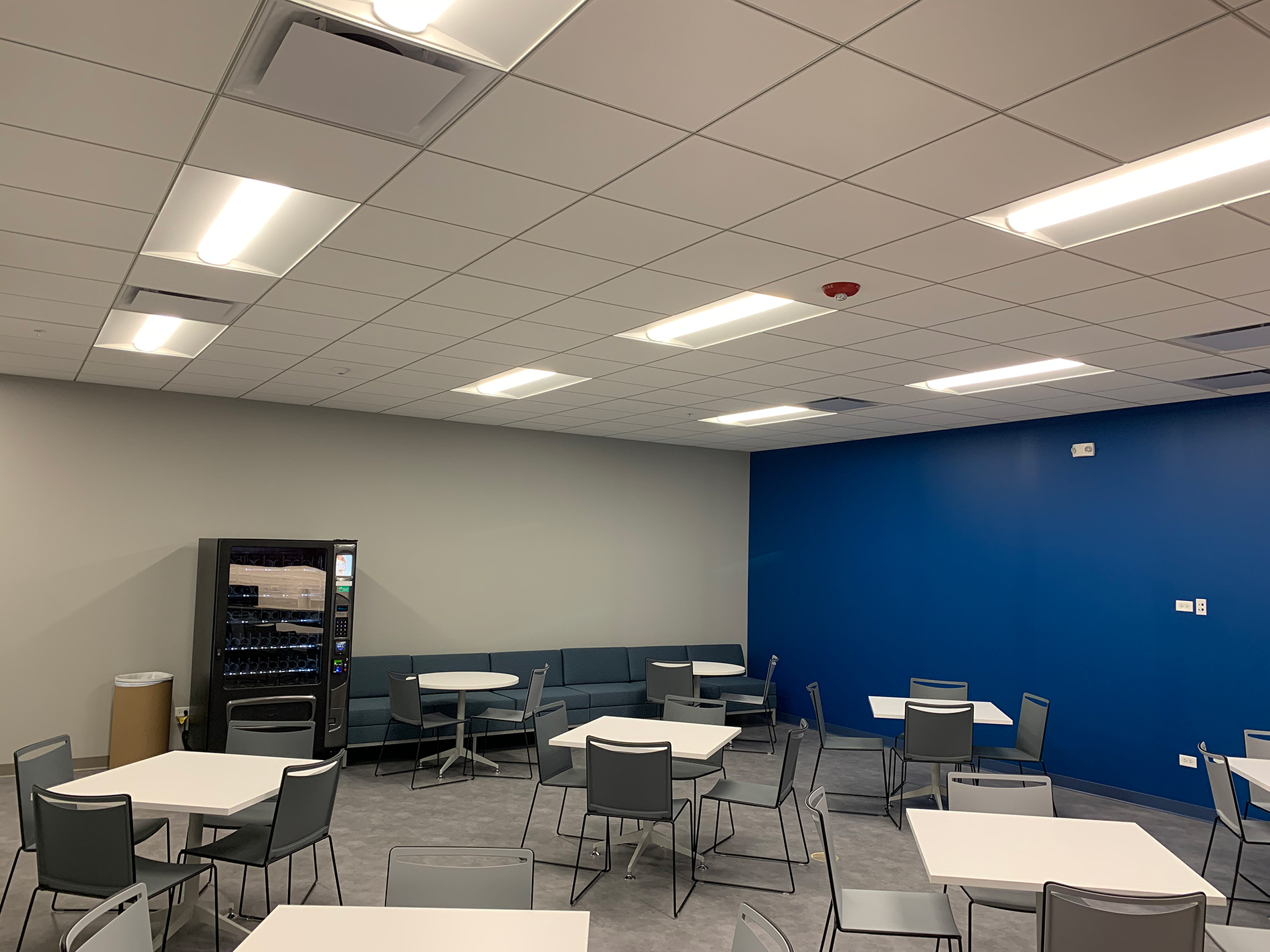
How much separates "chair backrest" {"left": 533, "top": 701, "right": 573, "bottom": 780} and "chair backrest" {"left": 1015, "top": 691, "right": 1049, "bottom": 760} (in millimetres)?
3245

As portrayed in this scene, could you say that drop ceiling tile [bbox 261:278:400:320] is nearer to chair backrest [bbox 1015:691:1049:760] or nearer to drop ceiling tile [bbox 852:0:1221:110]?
drop ceiling tile [bbox 852:0:1221:110]

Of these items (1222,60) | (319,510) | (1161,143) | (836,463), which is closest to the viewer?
(1222,60)

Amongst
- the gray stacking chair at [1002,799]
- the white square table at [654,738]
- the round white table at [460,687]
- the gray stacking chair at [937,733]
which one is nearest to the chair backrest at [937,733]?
the gray stacking chair at [937,733]

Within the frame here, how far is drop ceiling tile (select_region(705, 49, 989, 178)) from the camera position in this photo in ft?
7.02

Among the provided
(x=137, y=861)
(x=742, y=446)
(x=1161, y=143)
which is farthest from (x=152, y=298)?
(x=742, y=446)

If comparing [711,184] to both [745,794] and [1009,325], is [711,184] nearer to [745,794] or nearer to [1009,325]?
[1009,325]

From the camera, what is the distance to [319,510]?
25.1 ft

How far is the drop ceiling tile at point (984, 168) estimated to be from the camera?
95.1 inches

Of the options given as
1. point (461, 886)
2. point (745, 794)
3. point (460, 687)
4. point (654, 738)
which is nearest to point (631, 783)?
point (654, 738)

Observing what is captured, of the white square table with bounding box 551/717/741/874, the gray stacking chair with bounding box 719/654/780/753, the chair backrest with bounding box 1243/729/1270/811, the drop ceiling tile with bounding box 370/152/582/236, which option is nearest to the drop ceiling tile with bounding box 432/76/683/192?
the drop ceiling tile with bounding box 370/152/582/236

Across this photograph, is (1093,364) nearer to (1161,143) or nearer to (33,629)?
(1161,143)

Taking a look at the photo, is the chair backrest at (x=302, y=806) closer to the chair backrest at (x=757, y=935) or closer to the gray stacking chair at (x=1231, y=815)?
the chair backrest at (x=757, y=935)

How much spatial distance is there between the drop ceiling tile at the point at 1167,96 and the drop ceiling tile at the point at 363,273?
2525mm

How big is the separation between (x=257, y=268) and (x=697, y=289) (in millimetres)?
2026
